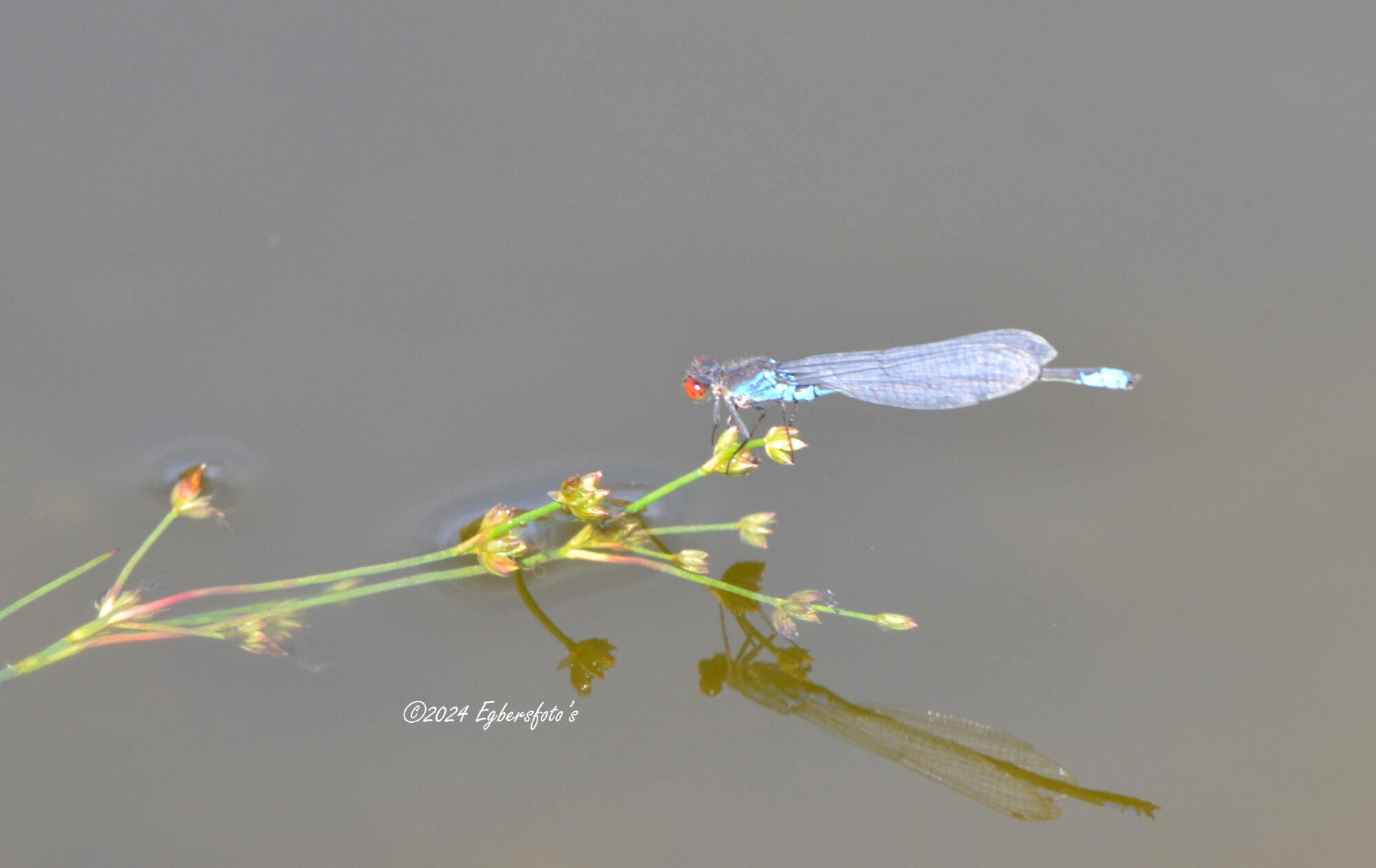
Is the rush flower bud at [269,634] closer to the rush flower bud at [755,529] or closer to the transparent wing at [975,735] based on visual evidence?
the rush flower bud at [755,529]

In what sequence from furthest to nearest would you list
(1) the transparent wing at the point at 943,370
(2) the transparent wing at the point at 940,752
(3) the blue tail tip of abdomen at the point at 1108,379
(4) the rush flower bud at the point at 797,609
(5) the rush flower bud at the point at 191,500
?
(3) the blue tail tip of abdomen at the point at 1108,379 < (1) the transparent wing at the point at 943,370 < (5) the rush flower bud at the point at 191,500 < (4) the rush flower bud at the point at 797,609 < (2) the transparent wing at the point at 940,752

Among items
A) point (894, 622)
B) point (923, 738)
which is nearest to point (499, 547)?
point (894, 622)

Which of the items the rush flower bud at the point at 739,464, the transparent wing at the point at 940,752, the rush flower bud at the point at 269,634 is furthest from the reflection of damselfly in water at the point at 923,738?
the rush flower bud at the point at 269,634

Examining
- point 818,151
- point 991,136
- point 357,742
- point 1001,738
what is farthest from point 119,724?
point 991,136

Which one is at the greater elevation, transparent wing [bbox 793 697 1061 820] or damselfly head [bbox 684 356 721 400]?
damselfly head [bbox 684 356 721 400]

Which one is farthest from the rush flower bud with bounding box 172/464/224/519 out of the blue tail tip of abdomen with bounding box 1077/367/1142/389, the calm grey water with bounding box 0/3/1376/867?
the blue tail tip of abdomen with bounding box 1077/367/1142/389

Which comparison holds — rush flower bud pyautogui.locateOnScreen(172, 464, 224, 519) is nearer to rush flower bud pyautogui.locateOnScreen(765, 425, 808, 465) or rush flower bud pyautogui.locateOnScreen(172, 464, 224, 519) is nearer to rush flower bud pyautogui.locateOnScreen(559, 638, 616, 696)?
rush flower bud pyautogui.locateOnScreen(559, 638, 616, 696)
